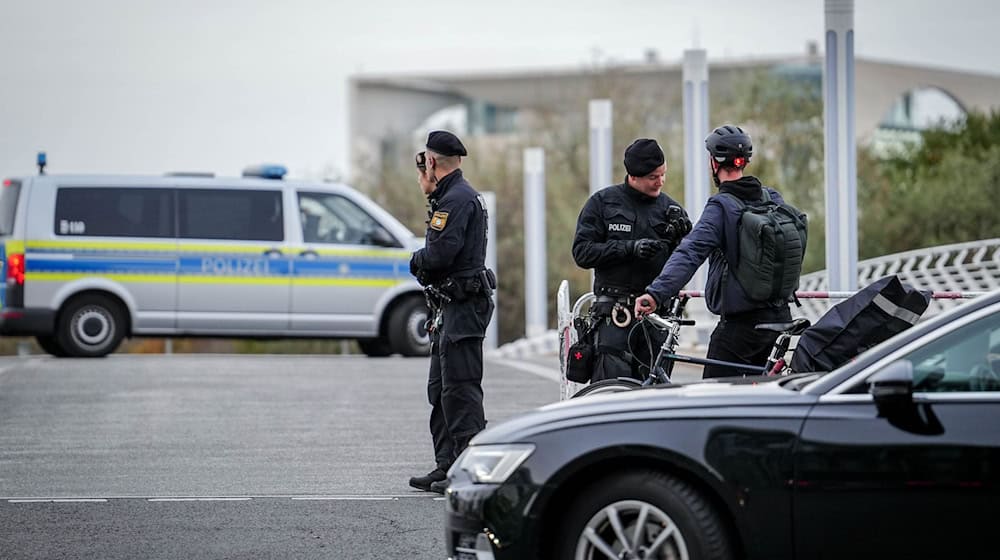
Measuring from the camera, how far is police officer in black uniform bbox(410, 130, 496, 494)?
8.81m

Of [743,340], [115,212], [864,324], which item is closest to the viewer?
[864,324]

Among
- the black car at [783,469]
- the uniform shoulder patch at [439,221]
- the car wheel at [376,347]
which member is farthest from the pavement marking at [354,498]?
the car wheel at [376,347]

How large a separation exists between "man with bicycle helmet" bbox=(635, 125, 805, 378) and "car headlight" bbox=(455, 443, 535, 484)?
207 cm

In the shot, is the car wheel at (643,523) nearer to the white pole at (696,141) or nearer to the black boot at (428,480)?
the black boot at (428,480)

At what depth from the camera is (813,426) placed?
5461mm

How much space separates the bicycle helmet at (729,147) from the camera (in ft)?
25.8

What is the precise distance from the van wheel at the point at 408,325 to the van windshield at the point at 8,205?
4.48 m

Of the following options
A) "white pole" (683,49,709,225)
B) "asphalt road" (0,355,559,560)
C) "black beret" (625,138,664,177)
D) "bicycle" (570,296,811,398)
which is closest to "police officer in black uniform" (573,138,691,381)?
"black beret" (625,138,664,177)

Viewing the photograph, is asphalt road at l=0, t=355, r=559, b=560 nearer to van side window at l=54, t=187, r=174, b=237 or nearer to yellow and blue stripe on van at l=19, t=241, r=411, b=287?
yellow and blue stripe on van at l=19, t=241, r=411, b=287

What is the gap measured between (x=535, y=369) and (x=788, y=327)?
11661 millimetres

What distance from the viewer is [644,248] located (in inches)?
337

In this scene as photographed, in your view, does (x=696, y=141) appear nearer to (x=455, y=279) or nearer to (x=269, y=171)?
(x=269, y=171)

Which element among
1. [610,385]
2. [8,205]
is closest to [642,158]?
[610,385]

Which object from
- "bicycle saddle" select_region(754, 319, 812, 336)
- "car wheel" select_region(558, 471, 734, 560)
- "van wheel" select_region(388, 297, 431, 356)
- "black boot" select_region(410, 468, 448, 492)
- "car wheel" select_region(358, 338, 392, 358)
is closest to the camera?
"car wheel" select_region(558, 471, 734, 560)
